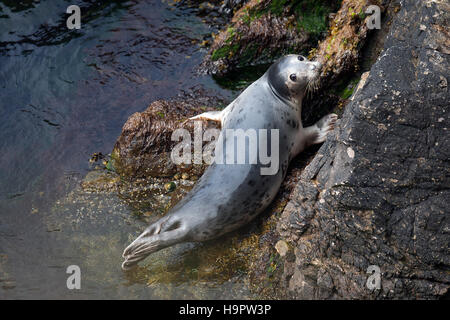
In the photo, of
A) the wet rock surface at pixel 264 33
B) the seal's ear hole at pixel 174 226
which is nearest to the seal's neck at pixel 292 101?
the wet rock surface at pixel 264 33

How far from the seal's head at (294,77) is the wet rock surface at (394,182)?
1.41 meters

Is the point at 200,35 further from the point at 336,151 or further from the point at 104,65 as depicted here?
the point at 336,151

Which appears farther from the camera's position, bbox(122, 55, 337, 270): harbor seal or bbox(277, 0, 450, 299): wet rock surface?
bbox(122, 55, 337, 270): harbor seal

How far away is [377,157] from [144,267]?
241 cm

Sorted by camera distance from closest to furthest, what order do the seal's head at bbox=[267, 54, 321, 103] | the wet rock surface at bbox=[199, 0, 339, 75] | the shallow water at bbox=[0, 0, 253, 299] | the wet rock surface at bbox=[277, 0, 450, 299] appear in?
the wet rock surface at bbox=[277, 0, 450, 299] < the shallow water at bbox=[0, 0, 253, 299] < the seal's head at bbox=[267, 54, 321, 103] < the wet rock surface at bbox=[199, 0, 339, 75]

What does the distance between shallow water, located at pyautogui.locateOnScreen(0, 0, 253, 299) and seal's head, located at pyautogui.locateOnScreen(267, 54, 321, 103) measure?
3.41ft

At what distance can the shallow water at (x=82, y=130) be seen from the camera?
179 inches

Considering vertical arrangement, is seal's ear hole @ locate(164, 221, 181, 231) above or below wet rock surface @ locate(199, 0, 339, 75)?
below

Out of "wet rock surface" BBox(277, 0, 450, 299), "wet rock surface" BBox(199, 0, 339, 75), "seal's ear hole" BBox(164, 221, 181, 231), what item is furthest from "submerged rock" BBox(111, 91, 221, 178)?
"wet rock surface" BBox(277, 0, 450, 299)

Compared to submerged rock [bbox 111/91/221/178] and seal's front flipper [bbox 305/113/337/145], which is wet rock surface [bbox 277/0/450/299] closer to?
seal's front flipper [bbox 305/113/337/145]

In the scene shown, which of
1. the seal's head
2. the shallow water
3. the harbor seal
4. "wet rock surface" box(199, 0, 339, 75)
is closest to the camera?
the shallow water

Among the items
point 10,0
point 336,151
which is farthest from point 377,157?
point 10,0

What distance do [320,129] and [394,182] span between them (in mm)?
1805

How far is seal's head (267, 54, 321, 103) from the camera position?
5.24 metres
